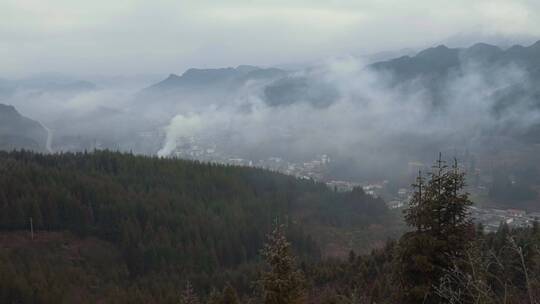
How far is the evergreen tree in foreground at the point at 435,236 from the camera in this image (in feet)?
50.4

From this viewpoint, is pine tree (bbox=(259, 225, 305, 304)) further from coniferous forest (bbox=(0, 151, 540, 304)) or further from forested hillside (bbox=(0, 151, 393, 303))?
forested hillside (bbox=(0, 151, 393, 303))

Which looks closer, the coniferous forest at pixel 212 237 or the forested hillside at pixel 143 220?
the coniferous forest at pixel 212 237

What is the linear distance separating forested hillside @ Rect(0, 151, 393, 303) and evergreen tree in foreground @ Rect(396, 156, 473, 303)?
135 ft

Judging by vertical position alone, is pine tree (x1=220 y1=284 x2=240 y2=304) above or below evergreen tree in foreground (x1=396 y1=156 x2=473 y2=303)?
below

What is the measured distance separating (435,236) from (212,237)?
72.2 metres

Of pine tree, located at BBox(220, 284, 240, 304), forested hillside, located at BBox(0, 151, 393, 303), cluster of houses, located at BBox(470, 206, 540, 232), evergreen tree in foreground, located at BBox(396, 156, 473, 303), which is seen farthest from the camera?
cluster of houses, located at BBox(470, 206, 540, 232)

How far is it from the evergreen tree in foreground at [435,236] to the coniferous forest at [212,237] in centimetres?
4

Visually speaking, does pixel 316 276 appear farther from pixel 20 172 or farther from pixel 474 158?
pixel 474 158

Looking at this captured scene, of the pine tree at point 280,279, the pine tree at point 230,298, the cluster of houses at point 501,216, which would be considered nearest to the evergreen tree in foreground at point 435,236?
the pine tree at point 280,279

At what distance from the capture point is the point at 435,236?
15688 mm

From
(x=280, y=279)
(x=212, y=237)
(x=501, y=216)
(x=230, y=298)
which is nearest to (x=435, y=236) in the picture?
(x=280, y=279)

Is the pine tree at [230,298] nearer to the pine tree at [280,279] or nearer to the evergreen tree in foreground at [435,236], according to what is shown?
the pine tree at [280,279]

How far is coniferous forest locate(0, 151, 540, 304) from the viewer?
1579 cm

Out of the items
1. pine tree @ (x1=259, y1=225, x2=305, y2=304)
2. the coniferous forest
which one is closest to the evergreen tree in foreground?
the coniferous forest
